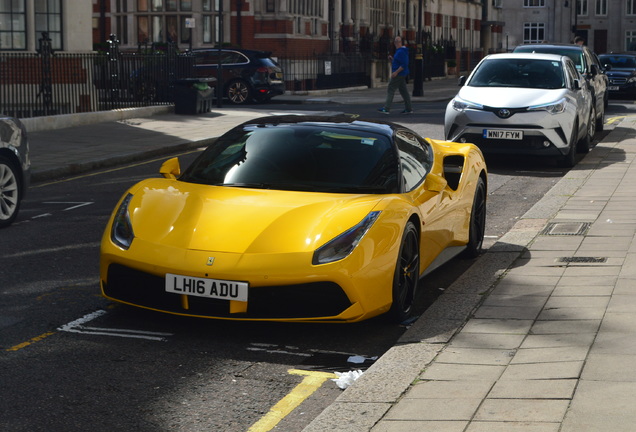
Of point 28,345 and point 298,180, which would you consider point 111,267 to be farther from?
point 298,180

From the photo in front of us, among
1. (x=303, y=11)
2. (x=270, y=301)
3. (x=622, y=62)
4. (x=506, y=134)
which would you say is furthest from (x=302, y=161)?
(x=303, y=11)

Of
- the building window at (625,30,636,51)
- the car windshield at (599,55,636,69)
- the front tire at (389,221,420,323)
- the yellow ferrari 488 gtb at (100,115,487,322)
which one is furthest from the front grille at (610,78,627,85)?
the building window at (625,30,636,51)

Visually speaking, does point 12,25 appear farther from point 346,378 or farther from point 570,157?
point 346,378

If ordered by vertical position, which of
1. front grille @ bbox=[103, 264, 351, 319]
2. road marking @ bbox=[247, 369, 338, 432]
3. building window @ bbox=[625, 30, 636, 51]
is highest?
building window @ bbox=[625, 30, 636, 51]

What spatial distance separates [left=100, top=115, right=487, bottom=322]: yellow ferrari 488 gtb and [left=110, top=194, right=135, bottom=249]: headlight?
11 millimetres

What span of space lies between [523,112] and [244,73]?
17.8 metres

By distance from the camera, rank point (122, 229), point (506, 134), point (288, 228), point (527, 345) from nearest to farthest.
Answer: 1. point (527, 345)
2. point (288, 228)
3. point (122, 229)
4. point (506, 134)

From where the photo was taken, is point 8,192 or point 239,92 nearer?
point 8,192

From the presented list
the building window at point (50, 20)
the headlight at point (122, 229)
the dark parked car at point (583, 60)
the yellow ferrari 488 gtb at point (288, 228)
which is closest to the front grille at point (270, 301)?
the yellow ferrari 488 gtb at point (288, 228)

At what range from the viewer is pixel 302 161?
7.27m

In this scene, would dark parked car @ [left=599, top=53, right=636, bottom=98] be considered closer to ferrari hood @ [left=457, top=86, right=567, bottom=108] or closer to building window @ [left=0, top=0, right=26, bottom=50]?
building window @ [left=0, top=0, right=26, bottom=50]

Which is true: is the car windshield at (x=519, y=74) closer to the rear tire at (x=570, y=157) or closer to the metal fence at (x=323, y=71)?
the rear tire at (x=570, y=157)

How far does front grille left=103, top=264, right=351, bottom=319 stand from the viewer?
6.07 metres

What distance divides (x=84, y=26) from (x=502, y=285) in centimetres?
2046
